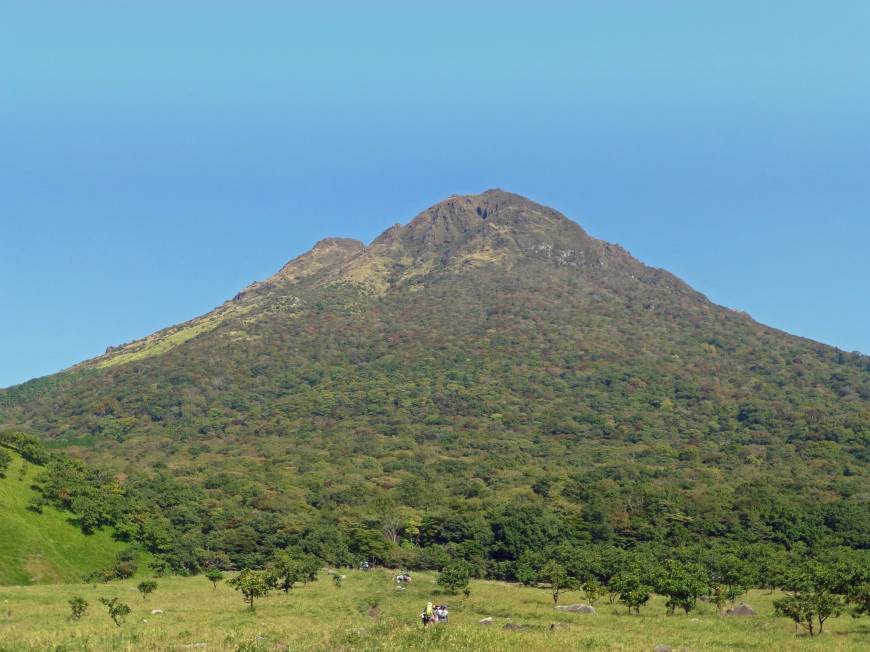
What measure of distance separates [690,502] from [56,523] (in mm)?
97145

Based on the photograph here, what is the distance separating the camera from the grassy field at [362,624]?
102 feet

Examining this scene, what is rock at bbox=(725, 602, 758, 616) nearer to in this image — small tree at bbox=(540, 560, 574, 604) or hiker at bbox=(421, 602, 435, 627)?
small tree at bbox=(540, 560, 574, 604)

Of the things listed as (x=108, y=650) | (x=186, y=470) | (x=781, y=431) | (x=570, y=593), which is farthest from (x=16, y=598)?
(x=781, y=431)

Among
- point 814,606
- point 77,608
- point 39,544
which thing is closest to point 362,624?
point 77,608

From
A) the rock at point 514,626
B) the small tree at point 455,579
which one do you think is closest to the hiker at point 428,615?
the rock at point 514,626

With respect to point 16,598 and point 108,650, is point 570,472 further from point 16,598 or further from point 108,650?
point 108,650

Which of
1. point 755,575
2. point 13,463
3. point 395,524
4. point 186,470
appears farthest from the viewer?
point 186,470

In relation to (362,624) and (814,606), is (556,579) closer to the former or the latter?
(814,606)

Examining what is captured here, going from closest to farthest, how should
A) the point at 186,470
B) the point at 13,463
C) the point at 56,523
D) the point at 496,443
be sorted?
1. the point at 56,523
2. the point at 13,463
3. the point at 186,470
4. the point at 496,443

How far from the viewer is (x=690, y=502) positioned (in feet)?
→ 383

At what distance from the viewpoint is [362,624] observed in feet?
133

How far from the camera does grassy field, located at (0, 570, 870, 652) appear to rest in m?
31.1

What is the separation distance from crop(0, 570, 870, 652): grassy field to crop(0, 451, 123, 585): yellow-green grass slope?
8379 millimetres

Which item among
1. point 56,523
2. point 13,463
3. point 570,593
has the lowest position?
point 570,593
